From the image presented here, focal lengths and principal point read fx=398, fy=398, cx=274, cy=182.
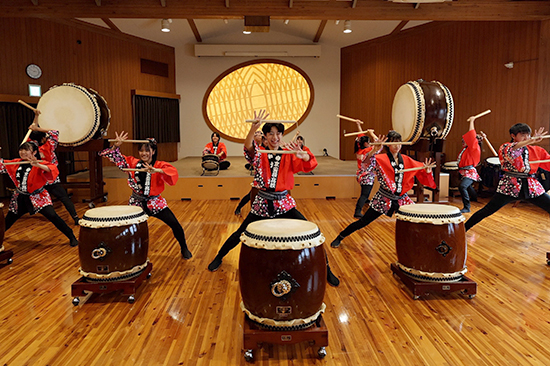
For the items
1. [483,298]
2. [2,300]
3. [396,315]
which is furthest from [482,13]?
[2,300]

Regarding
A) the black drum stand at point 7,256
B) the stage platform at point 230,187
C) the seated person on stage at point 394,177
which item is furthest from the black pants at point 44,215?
the seated person on stage at point 394,177

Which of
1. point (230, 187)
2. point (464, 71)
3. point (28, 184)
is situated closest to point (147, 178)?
point (28, 184)

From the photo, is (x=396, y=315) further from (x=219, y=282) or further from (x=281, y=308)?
(x=219, y=282)

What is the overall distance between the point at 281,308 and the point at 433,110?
2863 millimetres

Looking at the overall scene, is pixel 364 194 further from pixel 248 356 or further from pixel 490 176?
pixel 248 356

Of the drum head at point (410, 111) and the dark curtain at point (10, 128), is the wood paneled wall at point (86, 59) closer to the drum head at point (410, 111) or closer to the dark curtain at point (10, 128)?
the dark curtain at point (10, 128)

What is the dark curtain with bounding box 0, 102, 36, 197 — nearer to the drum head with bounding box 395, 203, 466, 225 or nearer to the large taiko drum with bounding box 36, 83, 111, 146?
the large taiko drum with bounding box 36, 83, 111, 146

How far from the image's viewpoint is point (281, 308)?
1778 mm

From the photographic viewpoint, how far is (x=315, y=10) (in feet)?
18.3

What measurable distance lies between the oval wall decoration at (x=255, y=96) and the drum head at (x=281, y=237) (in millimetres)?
8218

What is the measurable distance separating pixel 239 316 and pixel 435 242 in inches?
49.3

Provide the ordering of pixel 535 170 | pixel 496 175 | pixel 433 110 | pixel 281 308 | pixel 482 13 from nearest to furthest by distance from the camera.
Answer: pixel 281 308 → pixel 535 170 → pixel 433 110 → pixel 482 13 → pixel 496 175

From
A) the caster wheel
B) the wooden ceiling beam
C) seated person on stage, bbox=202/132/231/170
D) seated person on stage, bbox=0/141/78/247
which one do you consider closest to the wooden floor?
Answer: the caster wheel

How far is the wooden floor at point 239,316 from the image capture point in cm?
185
